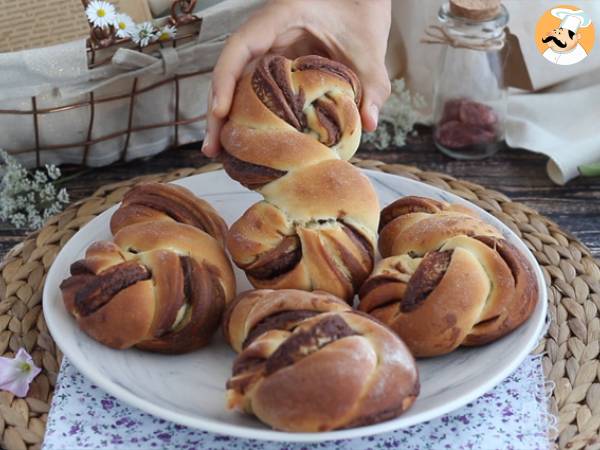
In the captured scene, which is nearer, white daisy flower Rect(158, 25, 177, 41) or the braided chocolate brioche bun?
the braided chocolate brioche bun

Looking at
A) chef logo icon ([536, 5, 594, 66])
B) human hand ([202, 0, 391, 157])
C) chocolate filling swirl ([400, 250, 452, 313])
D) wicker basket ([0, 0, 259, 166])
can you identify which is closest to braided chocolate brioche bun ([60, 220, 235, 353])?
chocolate filling swirl ([400, 250, 452, 313])

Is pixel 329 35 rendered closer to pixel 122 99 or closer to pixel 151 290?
pixel 122 99

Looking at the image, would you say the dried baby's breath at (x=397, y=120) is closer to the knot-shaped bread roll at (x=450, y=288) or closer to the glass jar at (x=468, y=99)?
the glass jar at (x=468, y=99)

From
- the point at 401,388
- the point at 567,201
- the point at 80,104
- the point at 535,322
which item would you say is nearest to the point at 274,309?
the point at 401,388

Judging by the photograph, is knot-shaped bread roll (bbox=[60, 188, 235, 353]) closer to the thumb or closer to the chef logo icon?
the thumb

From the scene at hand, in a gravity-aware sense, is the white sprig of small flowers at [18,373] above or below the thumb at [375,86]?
below

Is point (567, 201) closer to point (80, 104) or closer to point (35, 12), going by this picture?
point (80, 104)

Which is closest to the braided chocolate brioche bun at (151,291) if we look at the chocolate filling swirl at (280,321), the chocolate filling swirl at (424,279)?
the chocolate filling swirl at (280,321)
